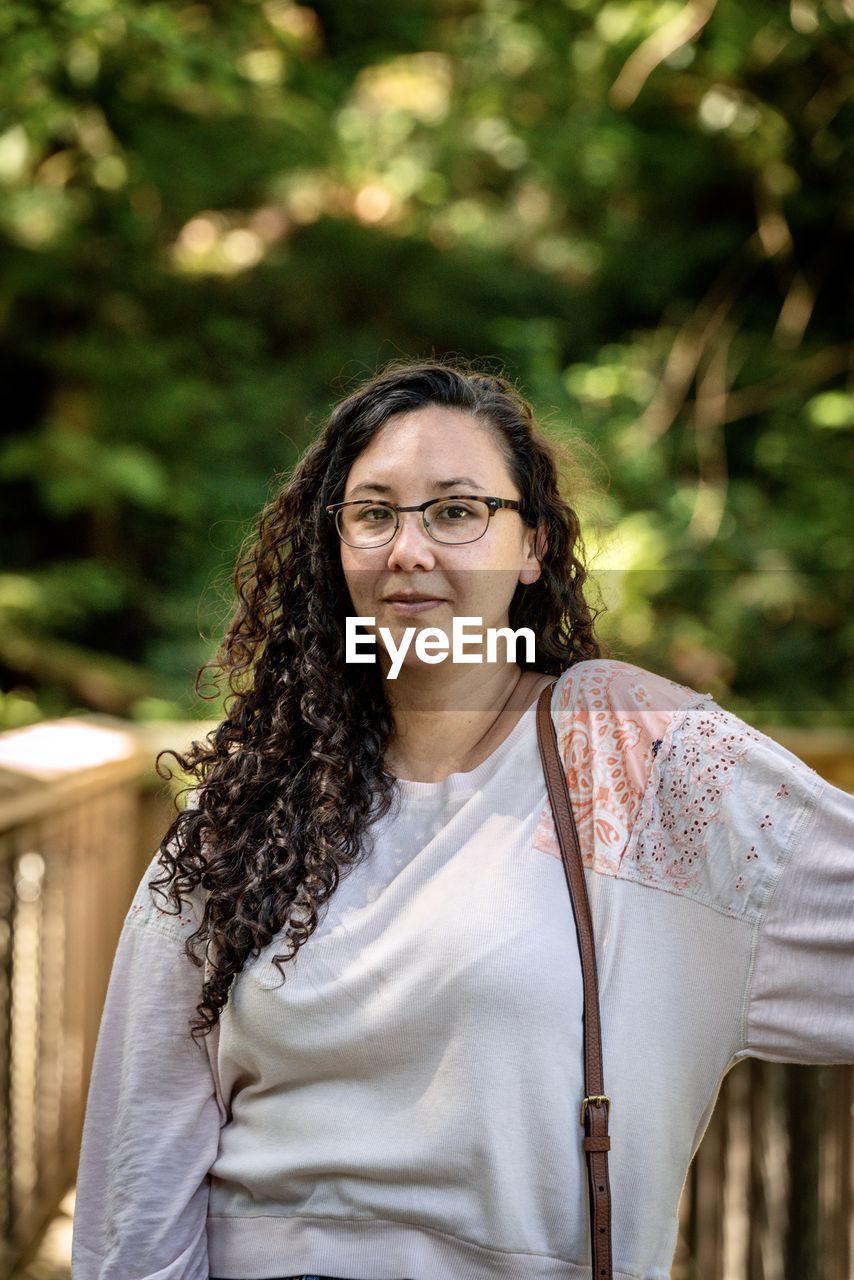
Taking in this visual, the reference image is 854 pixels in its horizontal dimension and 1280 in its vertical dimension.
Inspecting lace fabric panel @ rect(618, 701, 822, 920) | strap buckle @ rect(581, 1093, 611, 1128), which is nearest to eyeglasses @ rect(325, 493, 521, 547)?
lace fabric panel @ rect(618, 701, 822, 920)

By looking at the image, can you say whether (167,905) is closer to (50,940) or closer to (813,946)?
(813,946)

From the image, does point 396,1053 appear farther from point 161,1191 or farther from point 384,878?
point 161,1191

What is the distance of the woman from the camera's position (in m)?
1.17

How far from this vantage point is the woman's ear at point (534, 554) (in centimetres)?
146

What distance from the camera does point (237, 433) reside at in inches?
272

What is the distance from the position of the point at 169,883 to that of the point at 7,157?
608 centimetres

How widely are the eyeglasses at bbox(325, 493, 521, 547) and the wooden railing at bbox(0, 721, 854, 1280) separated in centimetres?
109

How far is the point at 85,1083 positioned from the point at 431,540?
2.60 metres

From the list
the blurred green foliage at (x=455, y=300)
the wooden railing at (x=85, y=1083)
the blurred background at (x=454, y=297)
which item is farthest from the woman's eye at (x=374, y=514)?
the blurred green foliage at (x=455, y=300)

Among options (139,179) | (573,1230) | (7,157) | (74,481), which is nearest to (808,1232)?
(573,1230)

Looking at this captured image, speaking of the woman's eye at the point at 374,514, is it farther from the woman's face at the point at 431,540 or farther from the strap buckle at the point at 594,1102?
the strap buckle at the point at 594,1102

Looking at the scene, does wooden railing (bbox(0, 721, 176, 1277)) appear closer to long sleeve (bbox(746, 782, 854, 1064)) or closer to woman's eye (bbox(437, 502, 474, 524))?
woman's eye (bbox(437, 502, 474, 524))

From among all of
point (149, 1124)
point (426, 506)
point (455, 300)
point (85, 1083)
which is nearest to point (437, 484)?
point (426, 506)

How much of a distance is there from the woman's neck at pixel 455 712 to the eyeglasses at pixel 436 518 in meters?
0.14
